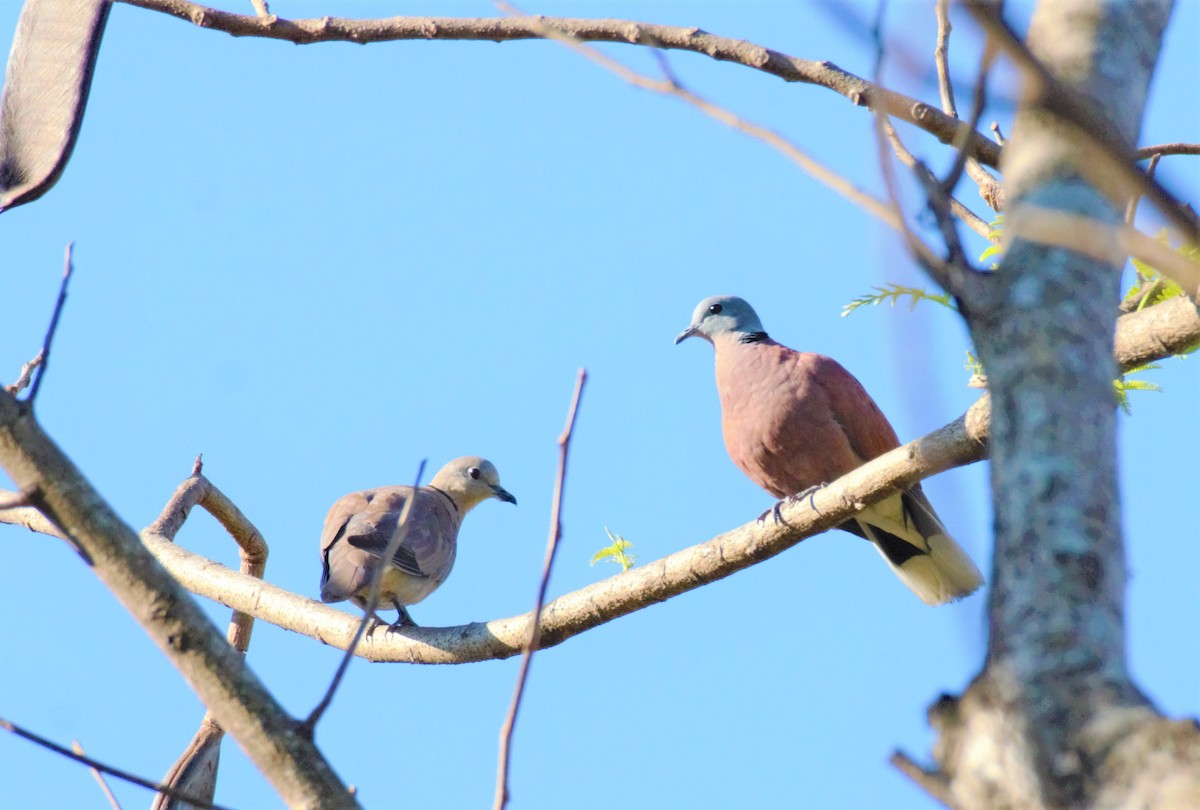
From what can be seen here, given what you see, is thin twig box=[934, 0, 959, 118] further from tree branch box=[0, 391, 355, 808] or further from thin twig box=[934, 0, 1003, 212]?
tree branch box=[0, 391, 355, 808]

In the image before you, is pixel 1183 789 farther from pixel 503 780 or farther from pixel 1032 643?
pixel 503 780

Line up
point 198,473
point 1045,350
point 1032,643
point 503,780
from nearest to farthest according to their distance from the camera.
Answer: point 1032,643 → point 1045,350 → point 503,780 → point 198,473

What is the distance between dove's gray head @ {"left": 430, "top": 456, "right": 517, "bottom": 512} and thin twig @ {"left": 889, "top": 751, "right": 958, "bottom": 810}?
6510 millimetres

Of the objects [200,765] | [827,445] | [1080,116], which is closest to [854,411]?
[827,445]

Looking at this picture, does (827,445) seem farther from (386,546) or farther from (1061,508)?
(1061,508)

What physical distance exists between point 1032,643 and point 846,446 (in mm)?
4035

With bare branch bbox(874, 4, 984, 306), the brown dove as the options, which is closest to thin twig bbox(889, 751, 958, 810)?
bare branch bbox(874, 4, 984, 306)

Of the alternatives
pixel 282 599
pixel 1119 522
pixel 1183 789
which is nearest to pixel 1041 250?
pixel 1119 522

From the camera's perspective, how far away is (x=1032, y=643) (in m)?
1.14

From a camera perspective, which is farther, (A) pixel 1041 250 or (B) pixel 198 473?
(B) pixel 198 473

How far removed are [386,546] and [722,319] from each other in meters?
1.92

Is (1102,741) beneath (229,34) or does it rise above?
beneath

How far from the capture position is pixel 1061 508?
118 cm

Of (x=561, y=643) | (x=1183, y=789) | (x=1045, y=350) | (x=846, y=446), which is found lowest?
(x=1183, y=789)
